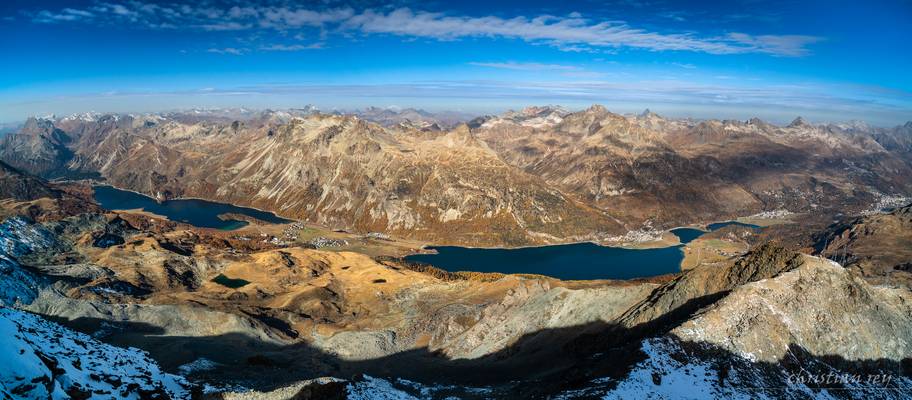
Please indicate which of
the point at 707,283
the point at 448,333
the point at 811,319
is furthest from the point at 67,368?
the point at 811,319

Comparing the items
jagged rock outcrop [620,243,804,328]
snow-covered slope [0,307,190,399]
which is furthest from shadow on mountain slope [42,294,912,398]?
snow-covered slope [0,307,190,399]

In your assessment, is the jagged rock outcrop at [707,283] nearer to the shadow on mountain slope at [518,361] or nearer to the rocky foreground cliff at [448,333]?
the rocky foreground cliff at [448,333]

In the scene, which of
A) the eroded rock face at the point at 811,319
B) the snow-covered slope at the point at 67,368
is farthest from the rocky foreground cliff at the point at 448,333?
the snow-covered slope at the point at 67,368

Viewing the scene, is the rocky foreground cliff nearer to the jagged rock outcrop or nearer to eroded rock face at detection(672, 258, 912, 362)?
eroded rock face at detection(672, 258, 912, 362)

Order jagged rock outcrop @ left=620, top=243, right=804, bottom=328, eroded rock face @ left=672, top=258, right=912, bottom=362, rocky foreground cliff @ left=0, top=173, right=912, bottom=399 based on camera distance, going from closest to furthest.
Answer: rocky foreground cliff @ left=0, top=173, right=912, bottom=399, eroded rock face @ left=672, top=258, right=912, bottom=362, jagged rock outcrop @ left=620, top=243, right=804, bottom=328

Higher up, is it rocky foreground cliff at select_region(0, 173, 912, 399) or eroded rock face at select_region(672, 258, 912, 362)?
eroded rock face at select_region(672, 258, 912, 362)
